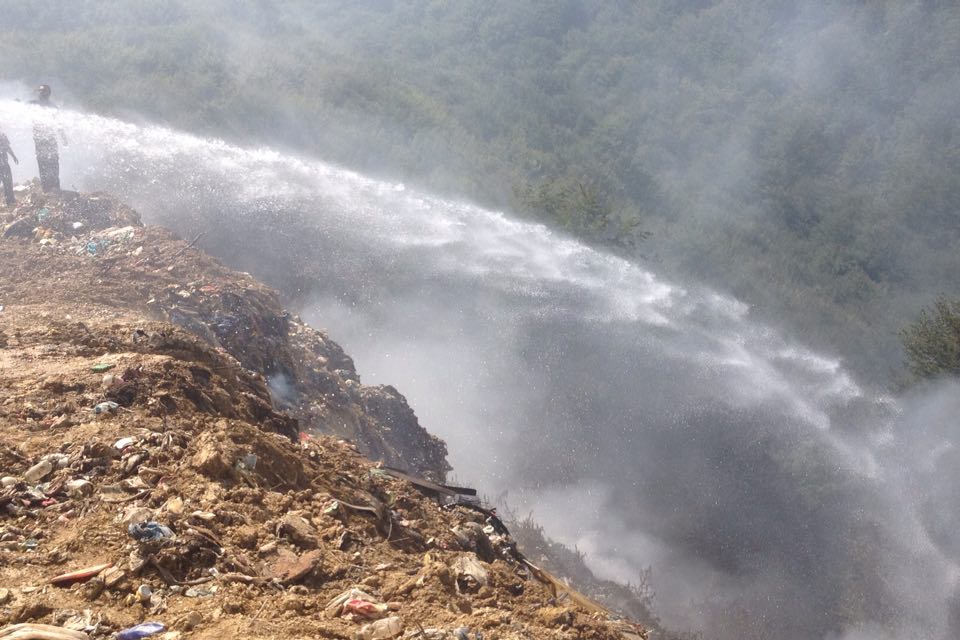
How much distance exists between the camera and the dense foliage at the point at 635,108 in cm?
3638

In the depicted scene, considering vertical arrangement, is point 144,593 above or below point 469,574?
above

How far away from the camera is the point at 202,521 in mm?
4496

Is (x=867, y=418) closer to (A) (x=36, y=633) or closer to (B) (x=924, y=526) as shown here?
(B) (x=924, y=526)

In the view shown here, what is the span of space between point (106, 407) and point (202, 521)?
1949mm

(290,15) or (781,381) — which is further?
(290,15)

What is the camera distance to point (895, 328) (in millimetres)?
36750

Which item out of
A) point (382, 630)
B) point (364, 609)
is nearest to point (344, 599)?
point (364, 609)

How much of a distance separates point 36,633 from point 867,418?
48.3ft

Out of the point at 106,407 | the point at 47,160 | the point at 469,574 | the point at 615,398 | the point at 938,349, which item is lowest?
the point at 938,349

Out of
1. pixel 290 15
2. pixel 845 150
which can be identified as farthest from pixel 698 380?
pixel 290 15

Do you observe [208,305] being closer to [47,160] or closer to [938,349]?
[47,160]

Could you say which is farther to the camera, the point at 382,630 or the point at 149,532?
the point at 149,532

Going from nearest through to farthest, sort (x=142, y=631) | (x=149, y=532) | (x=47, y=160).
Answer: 1. (x=142, y=631)
2. (x=149, y=532)
3. (x=47, y=160)

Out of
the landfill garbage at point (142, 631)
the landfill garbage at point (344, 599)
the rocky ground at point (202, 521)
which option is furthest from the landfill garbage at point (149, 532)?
the landfill garbage at point (344, 599)
